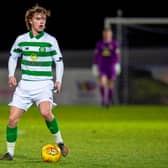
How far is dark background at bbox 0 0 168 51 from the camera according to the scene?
130 ft

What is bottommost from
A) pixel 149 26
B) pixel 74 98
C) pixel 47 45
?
pixel 74 98

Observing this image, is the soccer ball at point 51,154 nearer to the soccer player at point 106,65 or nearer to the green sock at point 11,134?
the green sock at point 11,134

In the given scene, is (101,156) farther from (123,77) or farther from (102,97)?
(123,77)

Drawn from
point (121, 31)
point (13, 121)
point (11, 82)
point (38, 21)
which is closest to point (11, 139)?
point (13, 121)

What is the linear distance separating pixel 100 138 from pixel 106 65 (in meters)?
9.19

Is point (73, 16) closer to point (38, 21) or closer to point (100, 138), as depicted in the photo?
point (100, 138)

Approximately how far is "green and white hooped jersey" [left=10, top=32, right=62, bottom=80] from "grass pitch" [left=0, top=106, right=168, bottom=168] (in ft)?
Answer: 3.70

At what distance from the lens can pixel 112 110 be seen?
23031mm

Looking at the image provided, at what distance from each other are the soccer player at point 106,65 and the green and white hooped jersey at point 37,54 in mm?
11623

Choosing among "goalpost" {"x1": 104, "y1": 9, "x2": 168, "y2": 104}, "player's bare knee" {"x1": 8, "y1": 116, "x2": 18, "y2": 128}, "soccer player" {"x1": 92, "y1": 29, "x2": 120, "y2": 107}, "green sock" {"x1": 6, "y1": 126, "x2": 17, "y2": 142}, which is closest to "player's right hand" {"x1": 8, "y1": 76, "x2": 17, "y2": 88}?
"player's bare knee" {"x1": 8, "y1": 116, "x2": 18, "y2": 128}

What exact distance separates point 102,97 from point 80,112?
174 cm

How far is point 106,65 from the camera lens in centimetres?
2403

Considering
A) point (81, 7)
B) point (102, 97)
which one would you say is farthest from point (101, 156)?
point (81, 7)

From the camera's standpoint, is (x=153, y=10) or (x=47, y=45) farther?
(x=153, y=10)
